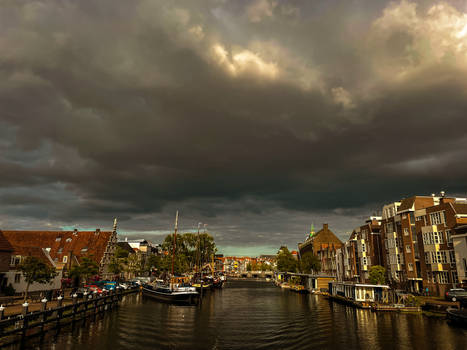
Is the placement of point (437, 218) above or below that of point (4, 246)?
above

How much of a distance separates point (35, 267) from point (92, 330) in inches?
663

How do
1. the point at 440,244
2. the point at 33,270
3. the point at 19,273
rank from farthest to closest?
the point at 440,244 → the point at 19,273 → the point at 33,270

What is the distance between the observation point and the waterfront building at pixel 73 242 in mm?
94500

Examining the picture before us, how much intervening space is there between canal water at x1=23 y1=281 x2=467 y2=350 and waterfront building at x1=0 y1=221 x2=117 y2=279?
48113 millimetres

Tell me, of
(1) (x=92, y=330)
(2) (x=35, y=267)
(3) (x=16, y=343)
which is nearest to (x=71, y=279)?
(2) (x=35, y=267)

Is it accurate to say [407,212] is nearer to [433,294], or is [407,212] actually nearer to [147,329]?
[433,294]

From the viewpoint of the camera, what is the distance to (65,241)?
320 feet

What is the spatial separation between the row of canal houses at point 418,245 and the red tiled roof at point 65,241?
7110 cm

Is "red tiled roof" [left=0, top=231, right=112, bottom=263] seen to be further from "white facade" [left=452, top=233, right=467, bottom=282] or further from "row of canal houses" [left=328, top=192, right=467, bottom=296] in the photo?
"white facade" [left=452, top=233, right=467, bottom=282]

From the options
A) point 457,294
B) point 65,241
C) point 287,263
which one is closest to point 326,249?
point 287,263

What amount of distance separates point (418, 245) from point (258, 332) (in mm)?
45513

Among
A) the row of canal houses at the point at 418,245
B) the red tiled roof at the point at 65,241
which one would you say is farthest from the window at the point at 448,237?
the red tiled roof at the point at 65,241

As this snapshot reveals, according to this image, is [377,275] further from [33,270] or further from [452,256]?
[33,270]

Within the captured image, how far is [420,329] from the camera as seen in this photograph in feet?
130
